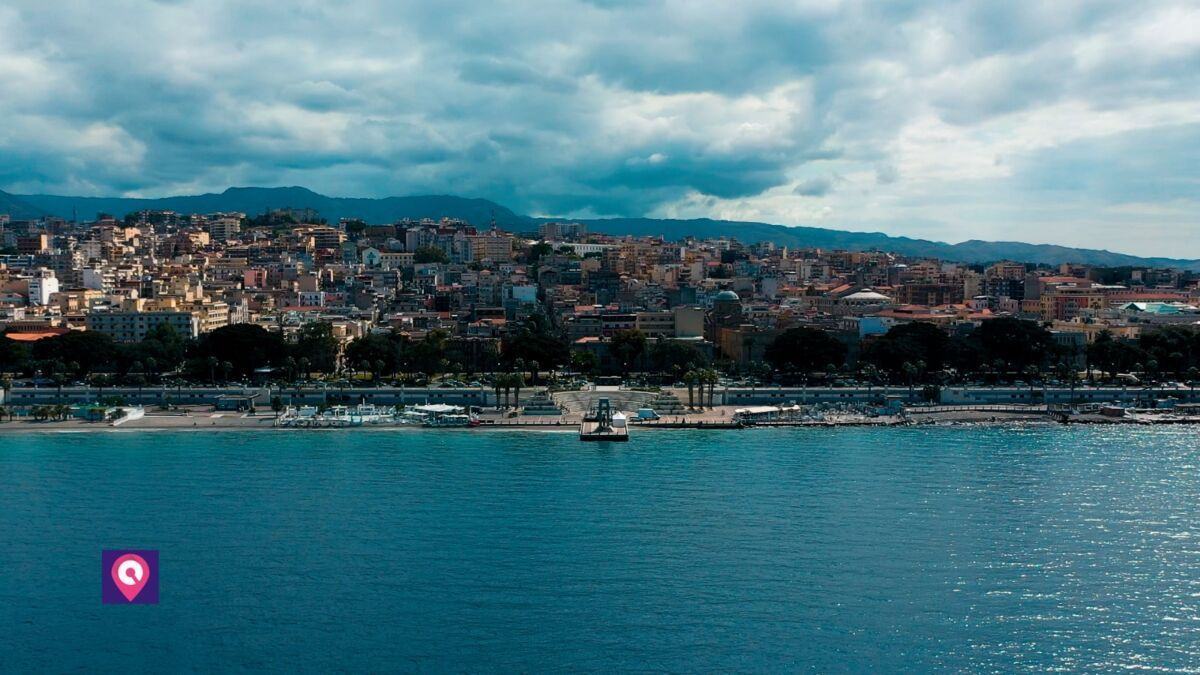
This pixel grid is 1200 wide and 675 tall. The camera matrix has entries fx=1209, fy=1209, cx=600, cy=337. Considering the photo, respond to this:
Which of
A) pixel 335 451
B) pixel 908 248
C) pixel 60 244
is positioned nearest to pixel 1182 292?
pixel 335 451

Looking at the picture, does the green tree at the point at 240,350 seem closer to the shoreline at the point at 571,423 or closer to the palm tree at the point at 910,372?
the shoreline at the point at 571,423

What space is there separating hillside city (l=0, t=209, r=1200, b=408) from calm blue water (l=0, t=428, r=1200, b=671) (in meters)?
12.8

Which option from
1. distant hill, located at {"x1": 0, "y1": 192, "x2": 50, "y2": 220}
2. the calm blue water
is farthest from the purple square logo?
distant hill, located at {"x1": 0, "y1": 192, "x2": 50, "y2": 220}

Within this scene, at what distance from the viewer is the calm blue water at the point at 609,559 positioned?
1645cm

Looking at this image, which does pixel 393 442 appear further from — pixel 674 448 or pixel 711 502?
pixel 711 502

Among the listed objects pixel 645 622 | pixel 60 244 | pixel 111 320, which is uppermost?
pixel 60 244

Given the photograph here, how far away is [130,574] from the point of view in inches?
785

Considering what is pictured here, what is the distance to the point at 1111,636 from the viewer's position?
662 inches

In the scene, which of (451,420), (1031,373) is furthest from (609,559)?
(1031,373)

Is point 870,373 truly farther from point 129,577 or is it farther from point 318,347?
point 129,577

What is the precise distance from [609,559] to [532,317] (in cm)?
3834

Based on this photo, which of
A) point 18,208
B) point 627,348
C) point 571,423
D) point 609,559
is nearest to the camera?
point 609,559

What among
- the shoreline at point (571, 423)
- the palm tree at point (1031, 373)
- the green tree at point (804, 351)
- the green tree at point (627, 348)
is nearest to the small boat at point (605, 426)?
the shoreline at point (571, 423)

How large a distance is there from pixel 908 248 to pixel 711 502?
586 feet
